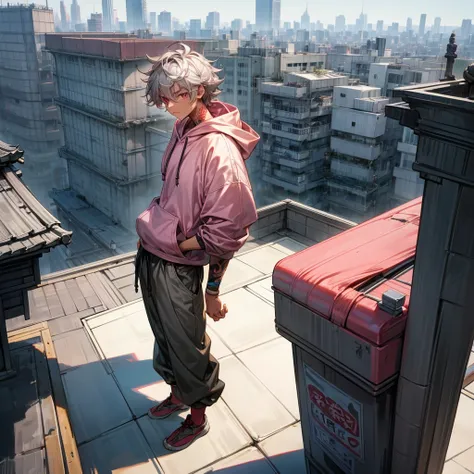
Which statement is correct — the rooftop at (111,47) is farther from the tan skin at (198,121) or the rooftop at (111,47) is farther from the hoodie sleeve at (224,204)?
the hoodie sleeve at (224,204)

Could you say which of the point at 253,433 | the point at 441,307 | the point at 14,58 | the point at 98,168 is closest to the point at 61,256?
the point at 98,168

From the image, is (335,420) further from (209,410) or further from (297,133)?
(297,133)

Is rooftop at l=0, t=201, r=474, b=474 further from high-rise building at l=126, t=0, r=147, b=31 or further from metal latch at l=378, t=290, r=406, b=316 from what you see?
high-rise building at l=126, t=0, r=147, b=31

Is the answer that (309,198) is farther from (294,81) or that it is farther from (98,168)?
(98,168)

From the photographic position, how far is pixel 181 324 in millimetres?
3107

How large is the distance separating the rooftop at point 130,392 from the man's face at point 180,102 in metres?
2.43

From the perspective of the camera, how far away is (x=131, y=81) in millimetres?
27656

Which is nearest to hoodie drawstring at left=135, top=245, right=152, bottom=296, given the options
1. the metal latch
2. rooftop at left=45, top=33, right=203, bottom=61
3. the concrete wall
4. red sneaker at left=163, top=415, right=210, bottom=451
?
red sneaker at left=163, top=415, right=210, bottom=451

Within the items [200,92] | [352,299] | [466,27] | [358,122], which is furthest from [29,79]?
[466,27]

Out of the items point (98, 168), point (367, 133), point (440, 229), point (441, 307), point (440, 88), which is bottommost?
point (98, 168)

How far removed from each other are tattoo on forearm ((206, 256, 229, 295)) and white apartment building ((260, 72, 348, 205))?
2977 centimetres

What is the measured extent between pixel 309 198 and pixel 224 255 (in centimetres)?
3378

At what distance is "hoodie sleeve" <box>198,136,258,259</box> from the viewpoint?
274 centimetres

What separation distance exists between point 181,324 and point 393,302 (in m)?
1.65
